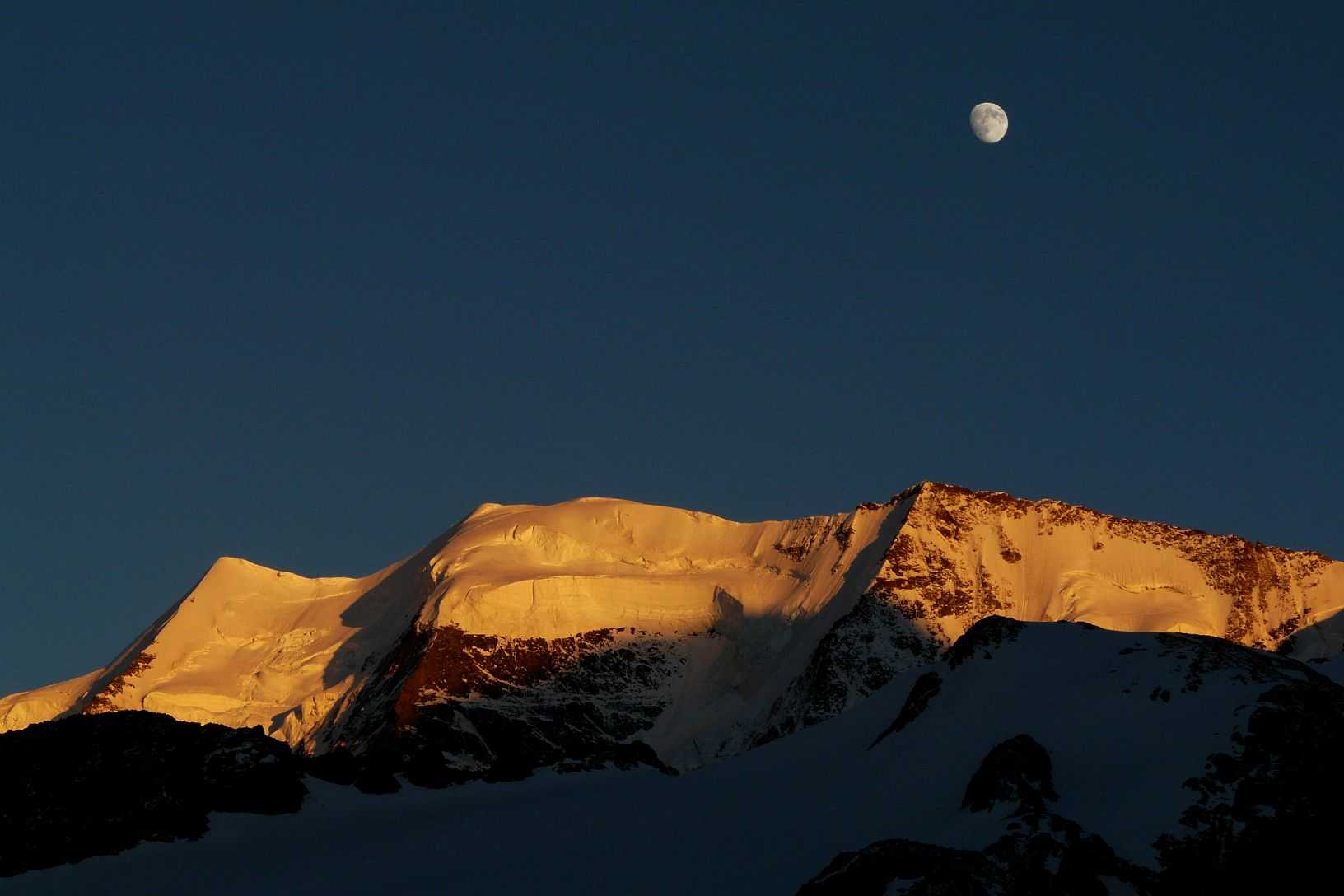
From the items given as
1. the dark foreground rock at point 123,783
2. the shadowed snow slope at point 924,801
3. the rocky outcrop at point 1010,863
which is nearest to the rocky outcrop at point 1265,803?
the shadowed snow slope at point 924,801

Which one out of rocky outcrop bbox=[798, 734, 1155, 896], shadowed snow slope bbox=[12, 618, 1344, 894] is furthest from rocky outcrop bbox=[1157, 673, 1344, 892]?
rocky outcrop bbox=[798, 734, 1155, 896]

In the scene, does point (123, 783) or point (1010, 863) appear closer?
point (1010, 863)

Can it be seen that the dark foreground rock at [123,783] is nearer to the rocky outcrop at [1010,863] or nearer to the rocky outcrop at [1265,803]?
the rocky outcrop at [1010,863]

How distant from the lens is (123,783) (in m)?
63.6

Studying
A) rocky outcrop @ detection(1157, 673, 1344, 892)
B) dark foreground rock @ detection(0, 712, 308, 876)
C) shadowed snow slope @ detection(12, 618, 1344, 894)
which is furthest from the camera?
dark foreground rock @ detection(0, 712, 308, 876)

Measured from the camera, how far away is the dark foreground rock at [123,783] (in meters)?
61.1

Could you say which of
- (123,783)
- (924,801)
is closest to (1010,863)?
(924,801)

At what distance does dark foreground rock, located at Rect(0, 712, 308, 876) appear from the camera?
61.1 meters

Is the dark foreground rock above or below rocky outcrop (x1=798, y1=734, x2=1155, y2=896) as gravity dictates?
above

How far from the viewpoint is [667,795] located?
2697 inches

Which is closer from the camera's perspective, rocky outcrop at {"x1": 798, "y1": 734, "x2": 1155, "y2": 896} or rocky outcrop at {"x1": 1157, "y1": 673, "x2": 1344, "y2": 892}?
rocky outcrop at {"x1": 798, "y1": 734, "x2": 1155, "y2": 896}

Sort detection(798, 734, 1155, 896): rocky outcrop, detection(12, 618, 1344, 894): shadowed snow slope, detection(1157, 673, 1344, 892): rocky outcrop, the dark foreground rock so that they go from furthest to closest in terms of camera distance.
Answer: the dark foreground rock
detection(12, 618, 1344, 894): shadowed snow slope
detection(1157, 673, 1344, 892): rocky outcrop
detection(798, 734, 1155, 896): rocky outcrop

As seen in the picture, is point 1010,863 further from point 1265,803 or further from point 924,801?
point 924,801

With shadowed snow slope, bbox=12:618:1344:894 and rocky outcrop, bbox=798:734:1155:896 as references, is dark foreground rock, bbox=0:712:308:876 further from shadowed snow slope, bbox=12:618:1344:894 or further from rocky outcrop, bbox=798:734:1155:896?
rocky outcrop, bbox=798:734:1155:896
